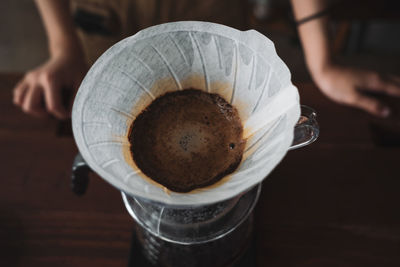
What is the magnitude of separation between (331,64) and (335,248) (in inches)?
18.3

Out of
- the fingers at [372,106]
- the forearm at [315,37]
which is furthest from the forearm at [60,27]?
the fingers at [372,106]

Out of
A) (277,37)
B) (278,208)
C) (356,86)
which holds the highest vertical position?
(356,86)

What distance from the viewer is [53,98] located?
34.2 inches

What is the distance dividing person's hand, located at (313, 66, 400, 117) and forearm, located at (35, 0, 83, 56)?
62 centimetres

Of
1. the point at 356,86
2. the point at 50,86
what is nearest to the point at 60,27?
the point at 50,86

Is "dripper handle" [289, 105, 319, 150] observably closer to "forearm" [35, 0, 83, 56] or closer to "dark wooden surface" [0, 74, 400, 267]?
"dark wooden surface" [0, 74, 400, 267]

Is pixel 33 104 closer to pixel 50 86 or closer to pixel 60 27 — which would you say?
pixel 50 86

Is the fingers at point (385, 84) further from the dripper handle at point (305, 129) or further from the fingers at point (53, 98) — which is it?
the fingers at point (53, 98)

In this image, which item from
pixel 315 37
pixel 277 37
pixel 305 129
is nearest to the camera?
pixel 305 129

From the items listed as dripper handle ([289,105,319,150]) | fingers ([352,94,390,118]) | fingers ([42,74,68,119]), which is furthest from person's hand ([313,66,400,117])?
fingers ([42,74,68,119])

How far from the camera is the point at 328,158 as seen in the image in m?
0.78

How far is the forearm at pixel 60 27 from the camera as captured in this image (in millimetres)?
981

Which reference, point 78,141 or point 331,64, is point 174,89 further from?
point 331,64

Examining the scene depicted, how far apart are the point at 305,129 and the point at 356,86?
1.84ft
